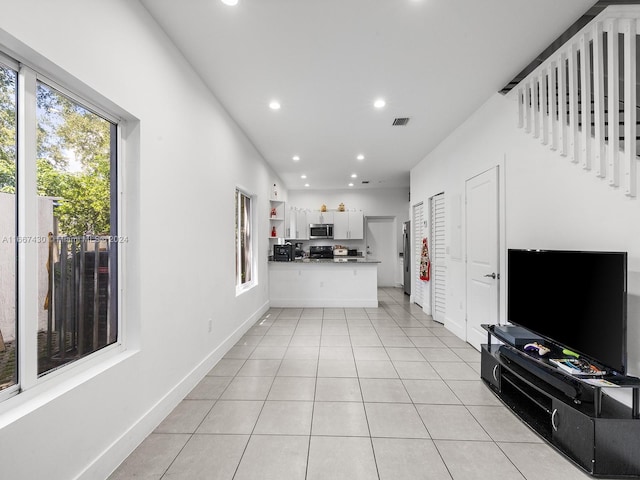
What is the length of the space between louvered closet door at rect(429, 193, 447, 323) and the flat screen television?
7.67 ft

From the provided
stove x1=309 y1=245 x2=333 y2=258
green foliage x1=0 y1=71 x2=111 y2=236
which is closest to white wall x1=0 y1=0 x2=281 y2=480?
green foliage x1=0 y1=71 x2=111 y2=236

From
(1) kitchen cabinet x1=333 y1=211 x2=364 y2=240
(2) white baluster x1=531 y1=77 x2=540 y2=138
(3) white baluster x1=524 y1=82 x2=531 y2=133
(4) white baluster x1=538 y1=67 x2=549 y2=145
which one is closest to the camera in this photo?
(4) white baluster x1=538 y1=67 x2=549 y2=145

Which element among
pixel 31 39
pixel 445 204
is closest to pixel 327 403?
pixel 31 39

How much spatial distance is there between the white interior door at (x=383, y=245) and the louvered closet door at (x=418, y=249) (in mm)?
2279

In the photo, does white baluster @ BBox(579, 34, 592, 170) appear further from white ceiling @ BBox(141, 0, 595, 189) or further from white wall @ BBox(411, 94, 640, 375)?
white ceiling @ BBox(141, 0, 595, 189)

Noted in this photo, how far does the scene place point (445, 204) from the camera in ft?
15.6

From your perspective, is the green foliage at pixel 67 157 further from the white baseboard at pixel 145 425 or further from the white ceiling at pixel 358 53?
the white baseboard at pixel 145 425

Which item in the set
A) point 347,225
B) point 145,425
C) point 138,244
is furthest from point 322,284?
point 138,244

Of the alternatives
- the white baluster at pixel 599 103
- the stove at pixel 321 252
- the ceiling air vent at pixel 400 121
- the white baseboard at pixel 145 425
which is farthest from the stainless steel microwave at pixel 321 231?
the white baluster at pixel 599 103

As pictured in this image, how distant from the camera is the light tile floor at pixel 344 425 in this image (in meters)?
1.77

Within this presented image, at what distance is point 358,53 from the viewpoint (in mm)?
2604

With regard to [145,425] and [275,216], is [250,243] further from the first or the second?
[145,425]

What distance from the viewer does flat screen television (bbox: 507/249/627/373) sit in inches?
68.1

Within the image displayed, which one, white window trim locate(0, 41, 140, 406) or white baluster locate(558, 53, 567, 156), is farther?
white baluster locate(558, 53, 567, 156)
